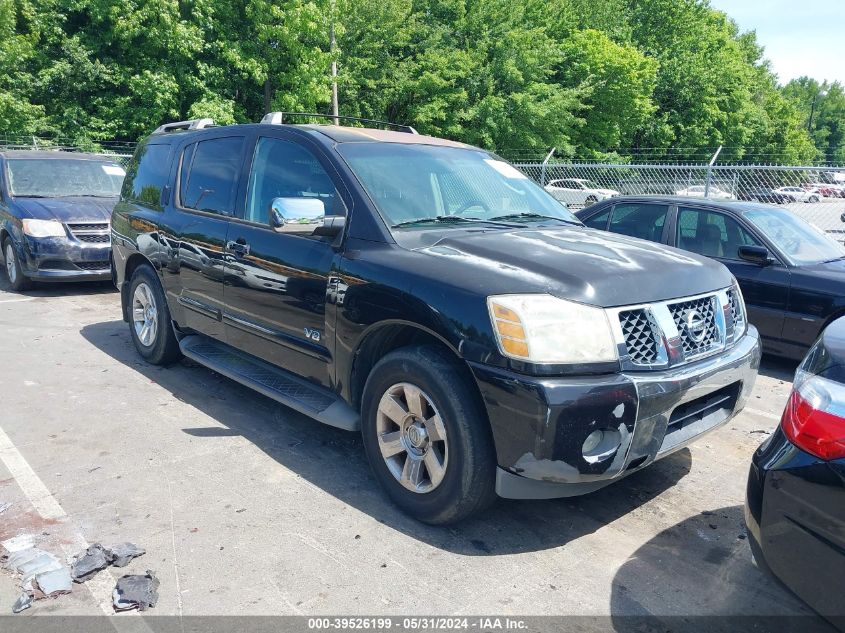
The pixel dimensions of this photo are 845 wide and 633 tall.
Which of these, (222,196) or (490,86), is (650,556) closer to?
Result: (222,196)

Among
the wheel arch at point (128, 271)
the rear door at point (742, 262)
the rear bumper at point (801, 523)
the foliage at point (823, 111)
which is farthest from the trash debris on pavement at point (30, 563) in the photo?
the foliage at point (823, 111)

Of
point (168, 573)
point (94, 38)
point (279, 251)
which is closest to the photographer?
point (168, 573)

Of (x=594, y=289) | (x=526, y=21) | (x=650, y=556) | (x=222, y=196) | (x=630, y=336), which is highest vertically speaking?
(x=526, y=21)

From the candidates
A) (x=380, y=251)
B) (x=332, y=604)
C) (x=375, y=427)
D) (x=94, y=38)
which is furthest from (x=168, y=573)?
(x=94, y=38)

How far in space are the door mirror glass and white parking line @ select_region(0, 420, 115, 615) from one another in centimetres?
178

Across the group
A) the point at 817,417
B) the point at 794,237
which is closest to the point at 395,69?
the point at 794,237

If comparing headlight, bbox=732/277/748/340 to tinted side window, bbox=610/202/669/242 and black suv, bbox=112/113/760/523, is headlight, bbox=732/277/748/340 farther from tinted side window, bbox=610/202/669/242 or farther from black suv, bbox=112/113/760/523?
tinted side window, bbox=610/202/669/242

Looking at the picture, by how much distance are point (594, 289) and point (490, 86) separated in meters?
28.8

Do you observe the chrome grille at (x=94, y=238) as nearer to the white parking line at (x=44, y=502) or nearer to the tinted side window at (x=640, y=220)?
the white parking line at (x=44, y=502)

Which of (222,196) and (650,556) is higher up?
(222,196)

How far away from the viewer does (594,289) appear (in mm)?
2812

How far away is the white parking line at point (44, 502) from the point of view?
2.65 m

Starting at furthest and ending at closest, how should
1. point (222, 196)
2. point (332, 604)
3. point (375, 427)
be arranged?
point (222, 196) < point (375, 427) < point (332, 604)

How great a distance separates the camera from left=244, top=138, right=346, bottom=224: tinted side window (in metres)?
3.78
